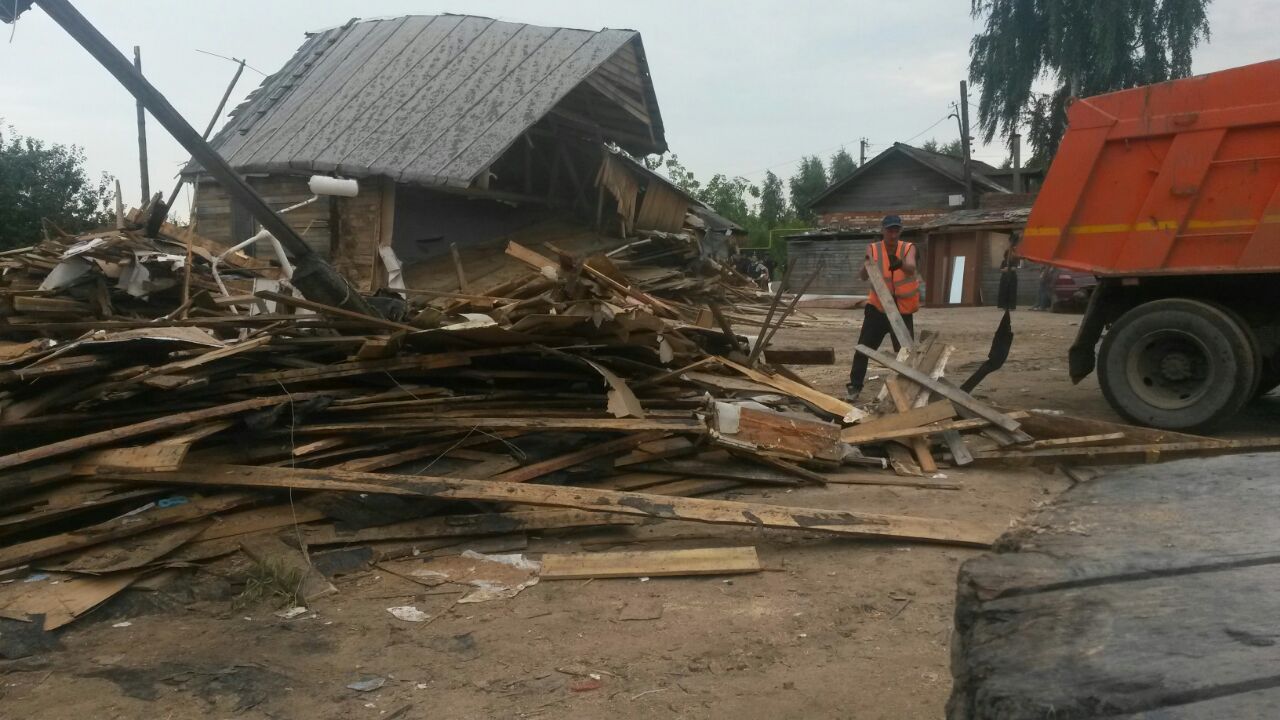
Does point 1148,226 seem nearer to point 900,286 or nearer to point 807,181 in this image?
point 900,286

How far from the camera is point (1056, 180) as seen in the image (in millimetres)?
8648

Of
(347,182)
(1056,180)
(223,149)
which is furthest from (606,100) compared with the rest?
(1056,180)

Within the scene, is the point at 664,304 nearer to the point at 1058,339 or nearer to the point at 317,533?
the point at 317,533

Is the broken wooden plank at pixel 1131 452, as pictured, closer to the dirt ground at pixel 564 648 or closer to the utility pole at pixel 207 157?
the dirt ground at pixel 564 648

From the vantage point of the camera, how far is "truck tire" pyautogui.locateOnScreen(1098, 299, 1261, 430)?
7.29 metres

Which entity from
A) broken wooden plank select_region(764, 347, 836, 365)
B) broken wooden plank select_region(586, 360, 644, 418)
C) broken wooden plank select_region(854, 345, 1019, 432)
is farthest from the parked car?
broken wooden plank select_region(586, 360, 644, 418)

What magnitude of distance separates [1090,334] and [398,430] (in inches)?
241

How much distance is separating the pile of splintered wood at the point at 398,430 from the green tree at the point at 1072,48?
2995cm

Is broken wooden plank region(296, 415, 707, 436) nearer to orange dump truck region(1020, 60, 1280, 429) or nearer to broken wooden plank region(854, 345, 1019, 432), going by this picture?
broken wooden plank region(854, 345, 1019, 432)

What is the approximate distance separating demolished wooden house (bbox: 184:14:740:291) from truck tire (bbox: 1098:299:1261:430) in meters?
7.24

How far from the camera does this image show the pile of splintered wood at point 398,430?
186 inches

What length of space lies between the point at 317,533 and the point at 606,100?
10.1 m

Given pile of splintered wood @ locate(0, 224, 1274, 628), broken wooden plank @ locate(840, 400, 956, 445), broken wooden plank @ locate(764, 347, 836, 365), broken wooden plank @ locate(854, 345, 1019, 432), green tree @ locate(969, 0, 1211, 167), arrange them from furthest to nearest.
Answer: green tree @ locate(969, 0, 1211, 167) < broken wooden plank @ locate(764, 347, 836, 365) < broken wooden plank @ locate(854, 345, 1019, 432) < broken wooden plank @ locate(840, 400, 956, 445) < pile of splintered wood @ locate(0, 224, 1274, 628)

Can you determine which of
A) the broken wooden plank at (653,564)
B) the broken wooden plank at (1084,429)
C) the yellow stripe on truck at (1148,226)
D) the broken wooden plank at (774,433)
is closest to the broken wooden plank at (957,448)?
the broken wooden plank at (1084,429)
